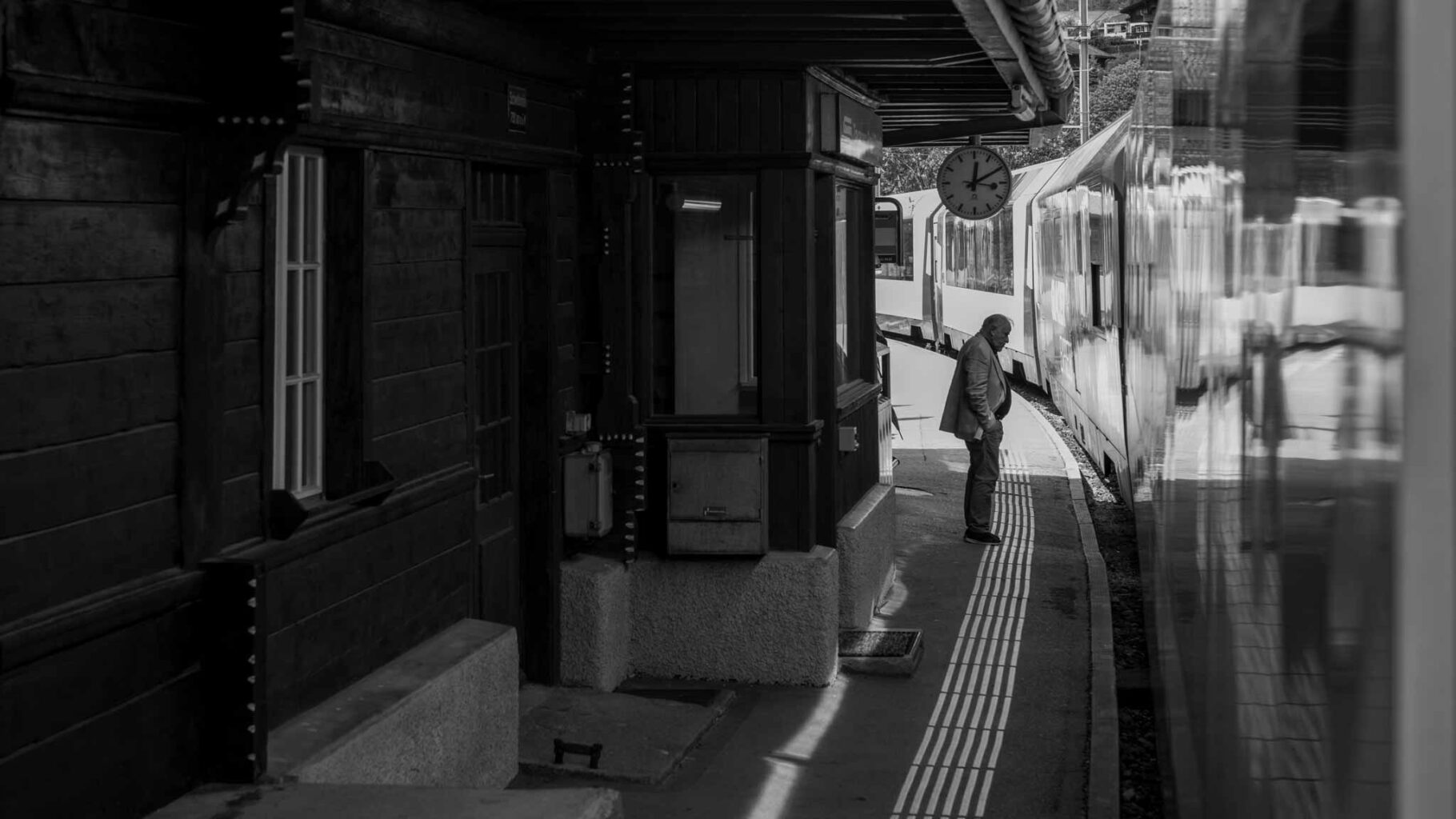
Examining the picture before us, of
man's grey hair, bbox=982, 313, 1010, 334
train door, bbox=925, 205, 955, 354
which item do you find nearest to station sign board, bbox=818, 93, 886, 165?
man's grey hair, bbox=982, 313, 1010, 334

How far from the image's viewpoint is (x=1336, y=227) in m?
1.47

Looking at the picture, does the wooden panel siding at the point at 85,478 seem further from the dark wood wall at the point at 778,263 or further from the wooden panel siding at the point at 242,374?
the dark wood wall at the point at 778,263

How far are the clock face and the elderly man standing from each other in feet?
8.26

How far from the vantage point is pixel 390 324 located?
6195 mm

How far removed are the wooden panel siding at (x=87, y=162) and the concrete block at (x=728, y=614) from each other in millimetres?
4530

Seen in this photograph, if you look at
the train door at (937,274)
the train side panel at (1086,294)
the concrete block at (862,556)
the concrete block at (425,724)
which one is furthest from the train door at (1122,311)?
the train door at (937,274)

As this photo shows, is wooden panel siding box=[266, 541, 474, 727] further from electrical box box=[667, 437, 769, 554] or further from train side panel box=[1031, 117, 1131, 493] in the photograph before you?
train side panel box=[1031, 117, 1131, 493]

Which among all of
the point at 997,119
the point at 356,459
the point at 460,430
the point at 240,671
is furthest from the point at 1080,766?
the point at 997,119

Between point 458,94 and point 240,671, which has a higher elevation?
point 458,94

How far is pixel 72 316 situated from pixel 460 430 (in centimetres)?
273

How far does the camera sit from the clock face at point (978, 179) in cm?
1552

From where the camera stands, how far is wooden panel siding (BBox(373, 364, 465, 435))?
6.14m

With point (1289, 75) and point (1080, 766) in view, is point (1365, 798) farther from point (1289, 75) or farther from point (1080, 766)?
point (1080, 766)

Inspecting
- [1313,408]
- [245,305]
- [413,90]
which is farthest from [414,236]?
[1313,408]
